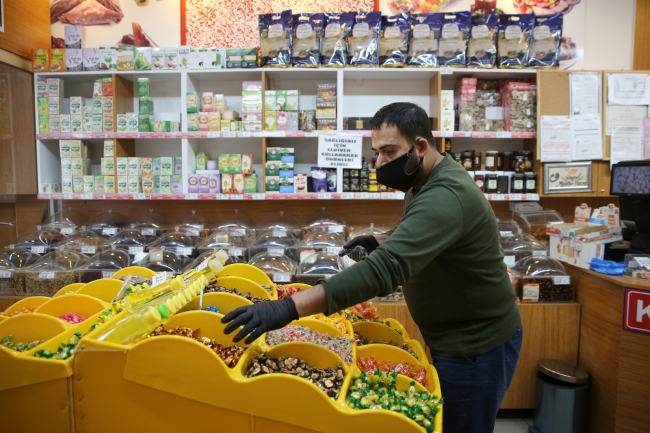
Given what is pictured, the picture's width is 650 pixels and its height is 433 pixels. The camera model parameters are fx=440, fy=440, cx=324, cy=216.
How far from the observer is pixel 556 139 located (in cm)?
322

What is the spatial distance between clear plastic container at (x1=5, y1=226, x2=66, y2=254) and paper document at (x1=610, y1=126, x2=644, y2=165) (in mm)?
4182

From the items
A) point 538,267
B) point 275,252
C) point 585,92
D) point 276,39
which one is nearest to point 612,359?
point 538,267

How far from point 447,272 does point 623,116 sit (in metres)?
2.65

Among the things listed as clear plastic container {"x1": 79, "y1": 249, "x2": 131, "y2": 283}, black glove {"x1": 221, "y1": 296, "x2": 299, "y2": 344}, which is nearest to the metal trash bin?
black glove {"x1": 221, "y1": 296, "x2": 299, "y2": 344}

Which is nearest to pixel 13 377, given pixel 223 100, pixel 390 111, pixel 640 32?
pixel 390 111

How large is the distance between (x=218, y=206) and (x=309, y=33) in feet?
5.10

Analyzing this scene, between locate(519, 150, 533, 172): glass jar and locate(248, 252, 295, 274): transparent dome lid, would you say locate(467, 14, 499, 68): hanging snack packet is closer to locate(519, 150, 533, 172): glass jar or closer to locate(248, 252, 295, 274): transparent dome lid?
locate(519, 150, 533, 172): glass jar

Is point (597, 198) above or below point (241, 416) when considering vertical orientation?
above

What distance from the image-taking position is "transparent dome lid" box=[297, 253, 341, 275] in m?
2.64

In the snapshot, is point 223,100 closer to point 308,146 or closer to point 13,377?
point 308,146

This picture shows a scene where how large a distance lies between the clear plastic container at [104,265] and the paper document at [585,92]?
131 inches

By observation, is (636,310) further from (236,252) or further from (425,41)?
(236,252)

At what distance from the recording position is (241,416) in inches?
50.0

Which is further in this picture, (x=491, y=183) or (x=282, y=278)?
(x=491, y=183)
